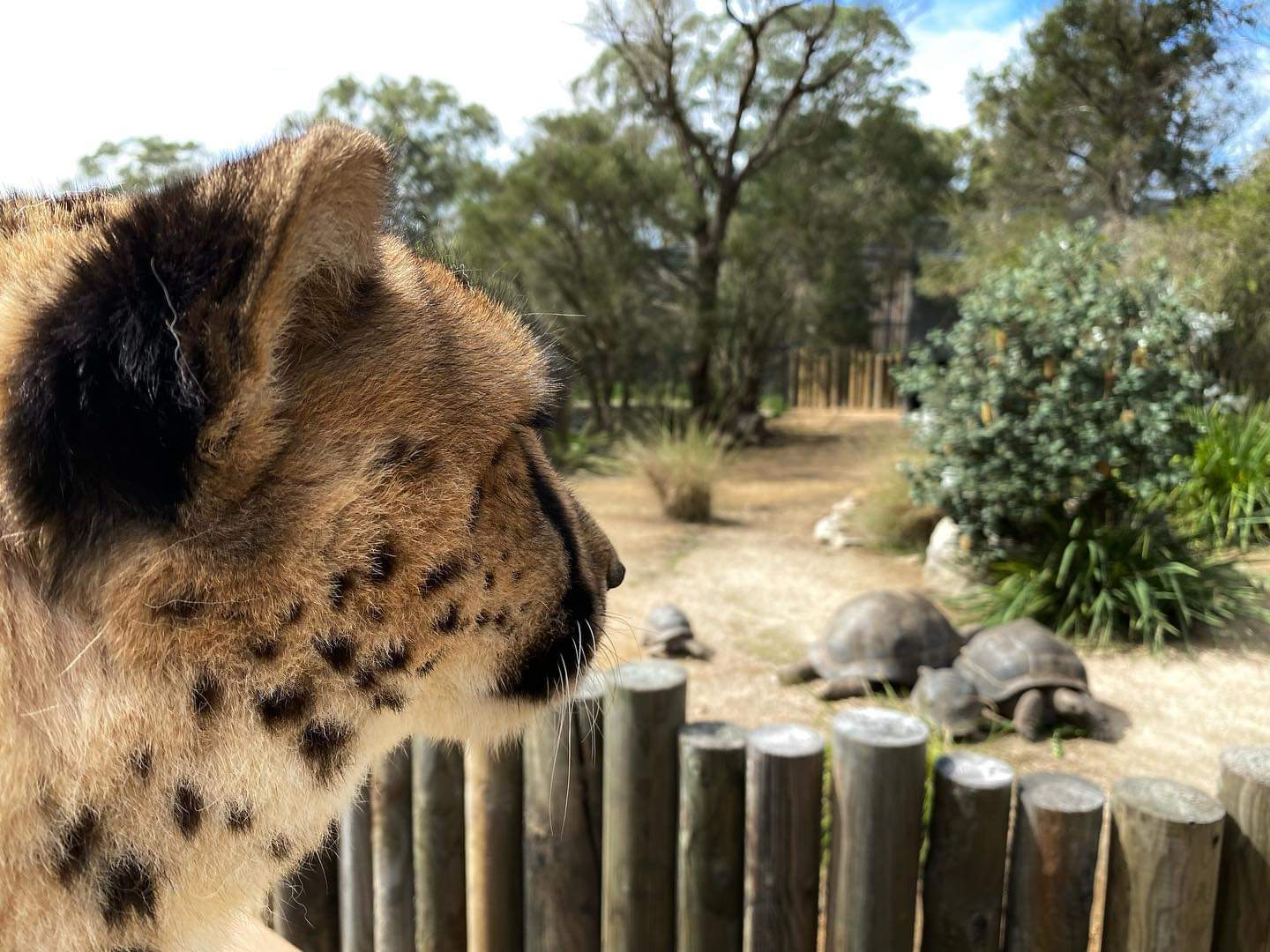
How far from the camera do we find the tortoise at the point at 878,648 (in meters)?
5.31

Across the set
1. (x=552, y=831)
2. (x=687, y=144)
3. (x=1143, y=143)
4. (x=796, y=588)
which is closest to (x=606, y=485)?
(x=796, y=588)

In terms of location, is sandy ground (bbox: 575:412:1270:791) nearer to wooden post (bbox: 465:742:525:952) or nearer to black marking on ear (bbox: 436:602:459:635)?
black marking on ear (bbox: 436:602:459:635)

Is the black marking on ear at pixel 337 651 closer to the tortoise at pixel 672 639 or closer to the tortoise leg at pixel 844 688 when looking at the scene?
the tortoise leg at pixel 844 688

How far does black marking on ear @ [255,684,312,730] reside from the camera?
730 millimetres

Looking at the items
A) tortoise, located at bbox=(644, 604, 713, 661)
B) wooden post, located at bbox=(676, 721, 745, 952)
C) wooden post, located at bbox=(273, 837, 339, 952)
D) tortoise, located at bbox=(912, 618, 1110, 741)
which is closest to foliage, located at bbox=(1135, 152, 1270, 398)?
tortoise, located at bbox=(912, 618, 1110, 741)

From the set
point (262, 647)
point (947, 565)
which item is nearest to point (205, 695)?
point (262, 647)

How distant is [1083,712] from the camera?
473 centimetres

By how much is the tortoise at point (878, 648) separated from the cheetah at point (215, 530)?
189 inches

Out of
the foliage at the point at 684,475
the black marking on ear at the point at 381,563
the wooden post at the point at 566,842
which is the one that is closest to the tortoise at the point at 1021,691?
the wooden post at the point at 566,842

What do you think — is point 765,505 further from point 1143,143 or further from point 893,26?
point 893,26

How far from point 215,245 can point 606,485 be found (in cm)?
1219

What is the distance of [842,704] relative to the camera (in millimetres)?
5301

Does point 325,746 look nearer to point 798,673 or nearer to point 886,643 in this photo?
point 886,643

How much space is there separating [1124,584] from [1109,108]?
10799mm
